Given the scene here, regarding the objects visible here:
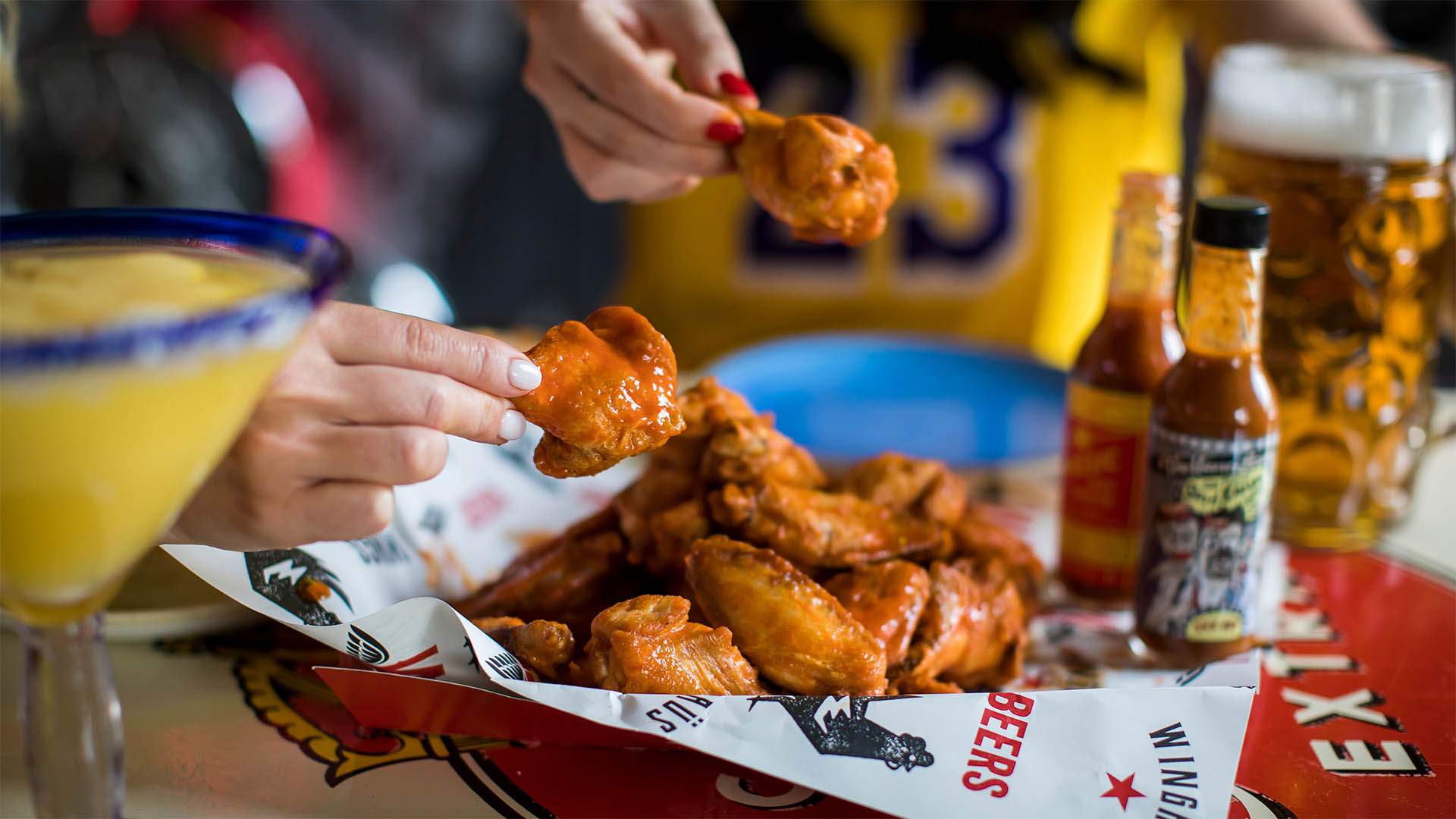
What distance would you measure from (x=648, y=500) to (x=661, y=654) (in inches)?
13.4

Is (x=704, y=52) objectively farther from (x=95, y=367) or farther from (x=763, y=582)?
(x=95, y=367)

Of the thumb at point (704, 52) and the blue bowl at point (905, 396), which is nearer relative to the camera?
the thumb at point (704, 52)

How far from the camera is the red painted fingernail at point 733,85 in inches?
66.7

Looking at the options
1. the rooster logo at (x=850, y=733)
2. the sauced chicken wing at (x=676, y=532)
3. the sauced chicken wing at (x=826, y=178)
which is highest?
the sauced chicken wing at (x=826, y=178)

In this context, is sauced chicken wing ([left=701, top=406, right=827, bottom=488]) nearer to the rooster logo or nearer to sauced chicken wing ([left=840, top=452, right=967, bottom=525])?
sauced chicken wing ([left=840, top=452, right=967, bottom=525])

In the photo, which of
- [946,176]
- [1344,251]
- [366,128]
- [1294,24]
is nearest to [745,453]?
[1344,251]

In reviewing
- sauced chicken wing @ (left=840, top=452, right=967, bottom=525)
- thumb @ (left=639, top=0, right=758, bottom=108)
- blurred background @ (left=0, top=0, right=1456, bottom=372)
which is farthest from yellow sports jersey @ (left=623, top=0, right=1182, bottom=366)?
sauced chicken wing @ (left=840, top=452, right=967, bottom=525)

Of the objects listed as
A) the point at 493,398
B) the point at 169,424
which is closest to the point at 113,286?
the point at 169,424

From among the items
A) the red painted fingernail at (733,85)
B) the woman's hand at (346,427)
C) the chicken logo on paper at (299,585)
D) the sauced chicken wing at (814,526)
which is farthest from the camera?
the red painted fingernail at (733,85)

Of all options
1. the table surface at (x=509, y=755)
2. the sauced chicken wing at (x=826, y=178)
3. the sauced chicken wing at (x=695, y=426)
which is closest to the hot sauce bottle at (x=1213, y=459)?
the table surface at (x=509, y=755)

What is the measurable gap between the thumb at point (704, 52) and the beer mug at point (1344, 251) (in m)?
0.74

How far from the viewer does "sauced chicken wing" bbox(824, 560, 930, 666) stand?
1.33m

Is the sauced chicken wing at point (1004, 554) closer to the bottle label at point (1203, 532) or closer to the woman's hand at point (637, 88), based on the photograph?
the bottle label at point (1203, 532)

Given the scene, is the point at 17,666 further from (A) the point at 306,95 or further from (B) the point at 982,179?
(A) the point at 306,95
